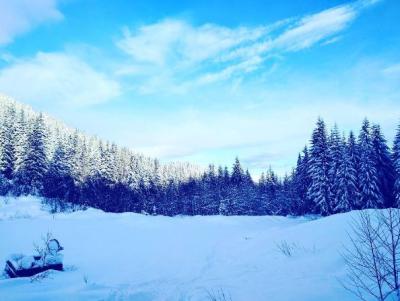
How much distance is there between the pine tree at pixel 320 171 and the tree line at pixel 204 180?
113 mm

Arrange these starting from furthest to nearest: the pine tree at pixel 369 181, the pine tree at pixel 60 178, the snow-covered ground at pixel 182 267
→ the pine tree at pixel 60 178
the pine tree at pixel 369 181
the snow-covered ground at pixel 182 267

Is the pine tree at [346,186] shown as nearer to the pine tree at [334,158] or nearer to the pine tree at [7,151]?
the pine tree at [334,158]

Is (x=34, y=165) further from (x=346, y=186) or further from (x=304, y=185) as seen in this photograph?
(x=346, y=186)

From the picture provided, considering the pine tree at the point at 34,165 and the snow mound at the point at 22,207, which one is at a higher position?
the pine tree at the point at 34,165

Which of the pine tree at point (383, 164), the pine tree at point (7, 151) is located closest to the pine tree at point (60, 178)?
the pine tree at point (7, 151)

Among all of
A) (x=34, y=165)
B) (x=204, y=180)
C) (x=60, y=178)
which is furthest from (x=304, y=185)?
(x=34, y=165)

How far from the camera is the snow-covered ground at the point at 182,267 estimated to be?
9.24 meters

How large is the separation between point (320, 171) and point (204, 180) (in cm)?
4299

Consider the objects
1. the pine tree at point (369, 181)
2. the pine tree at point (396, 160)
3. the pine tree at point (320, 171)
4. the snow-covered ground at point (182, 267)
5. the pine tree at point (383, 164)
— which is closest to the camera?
the snow-covered ground at point (182, 267)

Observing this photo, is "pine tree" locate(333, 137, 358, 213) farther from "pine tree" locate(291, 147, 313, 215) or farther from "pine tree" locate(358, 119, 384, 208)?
"pine tree" locate(291, 147, 313, 215)

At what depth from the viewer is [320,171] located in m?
41.4

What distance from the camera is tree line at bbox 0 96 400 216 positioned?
128 ft

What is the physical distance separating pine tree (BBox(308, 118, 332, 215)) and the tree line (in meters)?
0.11

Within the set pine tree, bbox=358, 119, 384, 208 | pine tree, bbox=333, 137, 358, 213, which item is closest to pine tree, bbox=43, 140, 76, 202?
pine tree, bbox=333, 137, 358, 213
